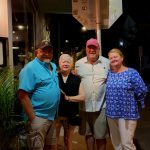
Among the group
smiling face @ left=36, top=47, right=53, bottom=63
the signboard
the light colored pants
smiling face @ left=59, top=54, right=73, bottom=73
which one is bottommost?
the light colored pants

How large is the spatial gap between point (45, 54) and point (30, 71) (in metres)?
0.37

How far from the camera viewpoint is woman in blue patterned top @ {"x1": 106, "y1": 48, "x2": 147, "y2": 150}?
5785 millimetres

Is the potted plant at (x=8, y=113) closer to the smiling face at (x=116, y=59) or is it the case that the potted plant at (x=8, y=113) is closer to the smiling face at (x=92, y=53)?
the smiling face at (x=92, y=53)

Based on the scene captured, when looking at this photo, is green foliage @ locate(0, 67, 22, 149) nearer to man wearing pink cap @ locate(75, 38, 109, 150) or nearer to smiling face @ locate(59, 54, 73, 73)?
smiling face @ locate(59, 54, 73, 73)

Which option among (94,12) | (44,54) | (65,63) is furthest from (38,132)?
(94,12)

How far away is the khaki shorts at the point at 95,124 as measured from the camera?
618 cm

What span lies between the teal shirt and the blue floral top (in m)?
0.93

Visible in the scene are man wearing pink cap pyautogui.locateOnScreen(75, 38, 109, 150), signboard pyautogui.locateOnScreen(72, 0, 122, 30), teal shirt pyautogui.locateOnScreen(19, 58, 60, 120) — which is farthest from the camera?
signboard pyautogui.locateOnScreen(72, 0, 122, 30)

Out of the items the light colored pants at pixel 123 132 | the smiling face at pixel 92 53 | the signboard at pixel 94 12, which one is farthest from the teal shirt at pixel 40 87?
the signboard at pixel 94 12

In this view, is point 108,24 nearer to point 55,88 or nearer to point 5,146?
point 55,88

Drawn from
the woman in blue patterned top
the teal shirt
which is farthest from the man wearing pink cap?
the teal shirt

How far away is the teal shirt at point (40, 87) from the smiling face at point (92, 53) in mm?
978

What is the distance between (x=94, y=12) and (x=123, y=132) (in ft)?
6.87

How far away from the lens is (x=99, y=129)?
620cm
